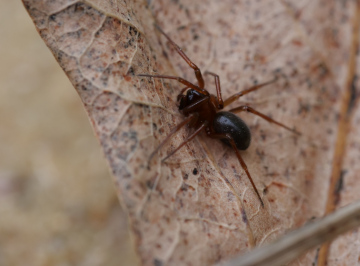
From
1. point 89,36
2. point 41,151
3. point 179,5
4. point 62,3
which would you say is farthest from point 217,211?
point 41,151

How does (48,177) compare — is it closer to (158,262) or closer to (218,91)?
(218,91)

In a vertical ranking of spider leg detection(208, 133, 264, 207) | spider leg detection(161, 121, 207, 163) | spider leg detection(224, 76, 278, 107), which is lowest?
spider leg detection(208, 133, 264, 207)

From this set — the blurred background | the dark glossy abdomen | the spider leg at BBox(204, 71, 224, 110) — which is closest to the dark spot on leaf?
the dark glossy abdomen

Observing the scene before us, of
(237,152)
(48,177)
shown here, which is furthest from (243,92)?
(48,177)

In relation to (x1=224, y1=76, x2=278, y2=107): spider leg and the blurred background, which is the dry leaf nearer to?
(x1=224, y1=76, x2=278, y2=107): spider leg

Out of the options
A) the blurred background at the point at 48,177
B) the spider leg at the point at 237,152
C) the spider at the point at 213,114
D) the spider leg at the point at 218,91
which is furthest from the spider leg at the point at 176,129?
the blurred background at the point at 48,177

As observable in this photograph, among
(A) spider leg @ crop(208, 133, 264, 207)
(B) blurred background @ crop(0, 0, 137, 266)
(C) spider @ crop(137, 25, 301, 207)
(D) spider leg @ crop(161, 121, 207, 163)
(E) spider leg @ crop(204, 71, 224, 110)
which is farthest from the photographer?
(B) blurred background @ crop(0, 0, 137, 266)

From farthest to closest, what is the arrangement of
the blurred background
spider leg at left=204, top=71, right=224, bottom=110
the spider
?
the blurred background, spider leg at left=204, top=71, right=224, bottom=110, the spider
